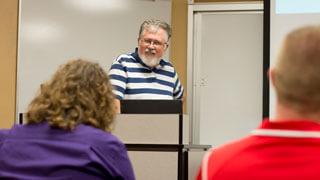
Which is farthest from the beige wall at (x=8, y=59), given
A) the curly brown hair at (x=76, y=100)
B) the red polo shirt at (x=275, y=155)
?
the red polo shirt at (x=275, y=155)

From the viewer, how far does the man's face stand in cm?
284

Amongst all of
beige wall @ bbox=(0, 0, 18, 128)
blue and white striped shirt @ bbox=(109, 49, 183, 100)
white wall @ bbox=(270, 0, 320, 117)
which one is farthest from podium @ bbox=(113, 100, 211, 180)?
beige wall @ bbox=(0, 0, 18, 128)

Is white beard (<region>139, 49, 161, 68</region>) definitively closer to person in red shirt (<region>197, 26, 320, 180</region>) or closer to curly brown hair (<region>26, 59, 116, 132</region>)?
curly brown hair (<region>26, 59, 116, 132</region>)

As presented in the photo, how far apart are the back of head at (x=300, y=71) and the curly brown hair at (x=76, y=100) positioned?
703mm

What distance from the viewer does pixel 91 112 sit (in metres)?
1.48

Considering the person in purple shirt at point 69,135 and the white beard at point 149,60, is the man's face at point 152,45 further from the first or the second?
the person in purple shirt at point 69,135

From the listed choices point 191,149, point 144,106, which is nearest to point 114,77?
point 144,106

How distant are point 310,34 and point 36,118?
85 cm

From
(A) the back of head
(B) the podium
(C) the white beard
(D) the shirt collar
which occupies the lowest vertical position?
(B) the podium

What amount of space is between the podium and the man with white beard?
0.36 m

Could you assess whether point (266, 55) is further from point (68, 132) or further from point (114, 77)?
point (68, 132)

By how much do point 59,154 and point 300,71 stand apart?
0.76 m

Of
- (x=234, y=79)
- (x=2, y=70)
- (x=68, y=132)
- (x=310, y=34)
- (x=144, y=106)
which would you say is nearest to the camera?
(x=310, y=34)

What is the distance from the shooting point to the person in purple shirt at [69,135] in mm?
1378
